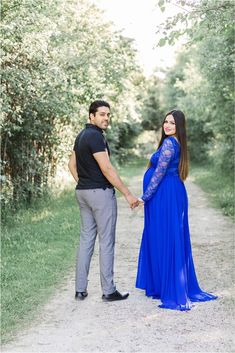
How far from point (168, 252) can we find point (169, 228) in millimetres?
277

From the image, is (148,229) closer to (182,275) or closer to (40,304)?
(182,275)

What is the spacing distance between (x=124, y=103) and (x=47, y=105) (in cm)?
855

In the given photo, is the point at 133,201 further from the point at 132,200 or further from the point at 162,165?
the point at 162,165

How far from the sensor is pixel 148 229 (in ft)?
20.5

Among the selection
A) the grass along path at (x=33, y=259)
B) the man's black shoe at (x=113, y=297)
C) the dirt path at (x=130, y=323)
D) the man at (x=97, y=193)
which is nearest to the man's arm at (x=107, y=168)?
the man at (x=97, y=193)

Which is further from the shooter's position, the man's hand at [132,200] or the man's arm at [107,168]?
the man's hand at [132,200]

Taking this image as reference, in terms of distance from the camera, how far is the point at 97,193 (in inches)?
231

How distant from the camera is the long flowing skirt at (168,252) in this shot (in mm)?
5914

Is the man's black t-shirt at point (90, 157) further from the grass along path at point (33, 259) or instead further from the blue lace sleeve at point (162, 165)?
the grass along path at point (33, 259)

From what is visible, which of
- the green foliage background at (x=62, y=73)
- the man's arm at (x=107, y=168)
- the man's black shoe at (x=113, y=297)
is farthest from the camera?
the green foliage background at (x=62, y=73)

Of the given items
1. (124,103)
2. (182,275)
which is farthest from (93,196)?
(124,103)

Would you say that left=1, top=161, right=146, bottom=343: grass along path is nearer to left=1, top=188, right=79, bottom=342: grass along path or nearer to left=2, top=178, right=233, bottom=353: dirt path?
left=1, top=188, right=79, bottom=342: grass along path

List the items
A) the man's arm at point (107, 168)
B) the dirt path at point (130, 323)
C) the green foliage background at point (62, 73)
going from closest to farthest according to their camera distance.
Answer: the dirt path at point (130, 323) → the man's arm at point (107, 168) → the green foliage background at point (62, 73)

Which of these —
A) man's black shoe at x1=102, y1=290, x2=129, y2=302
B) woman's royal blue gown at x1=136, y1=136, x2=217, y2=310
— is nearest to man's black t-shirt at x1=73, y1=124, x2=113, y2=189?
woman's royal blue gown at x1=136, y1=136, x2=217, y2=310
